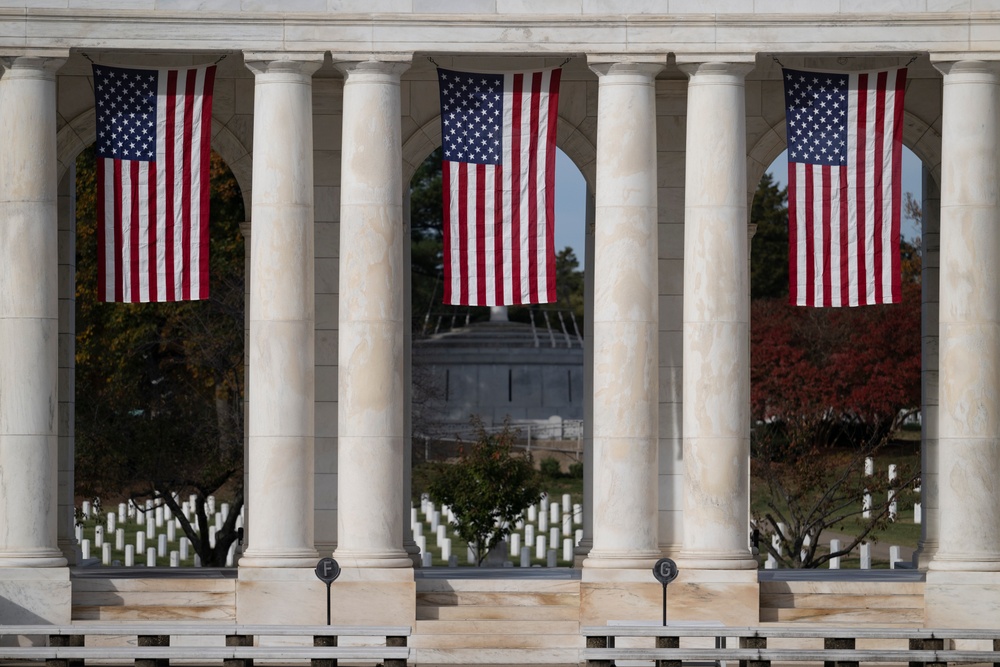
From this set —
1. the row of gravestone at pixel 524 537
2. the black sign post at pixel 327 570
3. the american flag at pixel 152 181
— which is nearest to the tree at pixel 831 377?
the row of gravestone at pixel 524 537

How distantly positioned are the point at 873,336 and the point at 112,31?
81068 millimetres

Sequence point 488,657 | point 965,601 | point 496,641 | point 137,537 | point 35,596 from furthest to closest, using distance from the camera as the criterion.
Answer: point 137,537 < point 965,601 < point 35,596 < point 496,641 < point 488,657

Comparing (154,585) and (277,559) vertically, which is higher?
(277,559)

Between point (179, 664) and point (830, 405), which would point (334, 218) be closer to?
point (179, 664)

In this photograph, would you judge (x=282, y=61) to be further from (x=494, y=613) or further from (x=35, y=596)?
(x=494, y=613)

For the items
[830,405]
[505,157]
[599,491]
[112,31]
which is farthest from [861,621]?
[830,405]

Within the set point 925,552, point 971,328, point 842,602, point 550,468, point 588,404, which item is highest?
point 971,328

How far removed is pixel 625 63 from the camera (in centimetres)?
6975

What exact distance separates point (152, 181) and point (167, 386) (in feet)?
→ 222

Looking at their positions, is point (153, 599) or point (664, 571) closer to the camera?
point (664, 571)

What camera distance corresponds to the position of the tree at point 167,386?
116 m

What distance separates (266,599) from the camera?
224ft

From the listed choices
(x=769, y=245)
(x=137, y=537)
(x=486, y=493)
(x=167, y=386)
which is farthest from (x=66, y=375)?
(x=769, y=245)

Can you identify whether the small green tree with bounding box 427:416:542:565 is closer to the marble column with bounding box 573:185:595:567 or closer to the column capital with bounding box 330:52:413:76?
the marble column with bounding box 573:185:595:567
